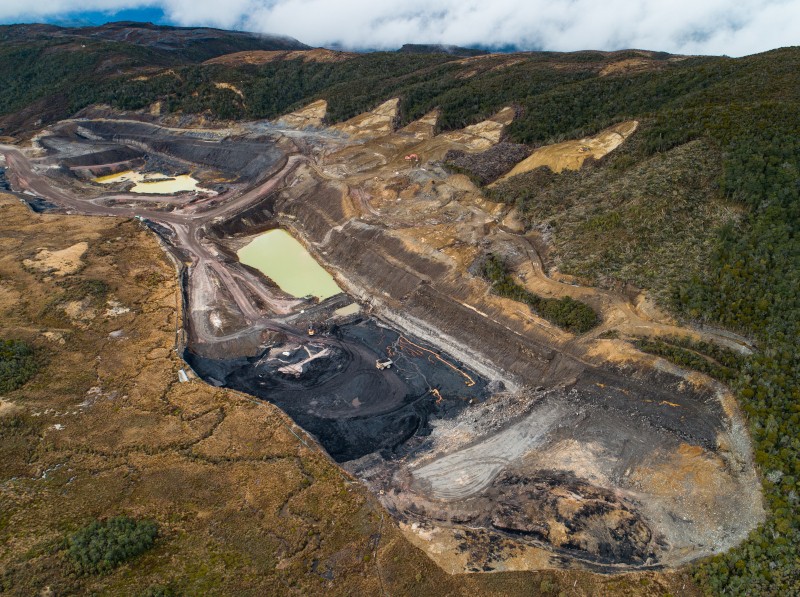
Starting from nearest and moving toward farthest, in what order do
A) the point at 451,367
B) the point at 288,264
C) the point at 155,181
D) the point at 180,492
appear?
1. the point at 180,492
2. the point at 451,367
3. the point at 288,264
4. the point at 155,181

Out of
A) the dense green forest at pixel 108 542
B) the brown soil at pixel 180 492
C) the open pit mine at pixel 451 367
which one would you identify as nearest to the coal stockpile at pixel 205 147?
the open pit mine at pixel 451 367

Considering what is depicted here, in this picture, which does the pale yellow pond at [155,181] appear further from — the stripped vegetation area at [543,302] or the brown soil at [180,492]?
the stripped vegetation area at [543,302]

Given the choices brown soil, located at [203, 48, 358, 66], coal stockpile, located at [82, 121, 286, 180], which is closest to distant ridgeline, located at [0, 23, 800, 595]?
coal stockpile, located at [82, 121, 286, 180]

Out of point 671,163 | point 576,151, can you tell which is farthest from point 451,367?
point 576,151

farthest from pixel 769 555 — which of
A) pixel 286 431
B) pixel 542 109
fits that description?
pixel 542 109

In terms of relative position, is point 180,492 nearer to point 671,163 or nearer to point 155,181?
point 671,163

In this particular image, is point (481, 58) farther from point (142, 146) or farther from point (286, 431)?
point (286, 431)

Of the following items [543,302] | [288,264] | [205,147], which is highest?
[205,147]
